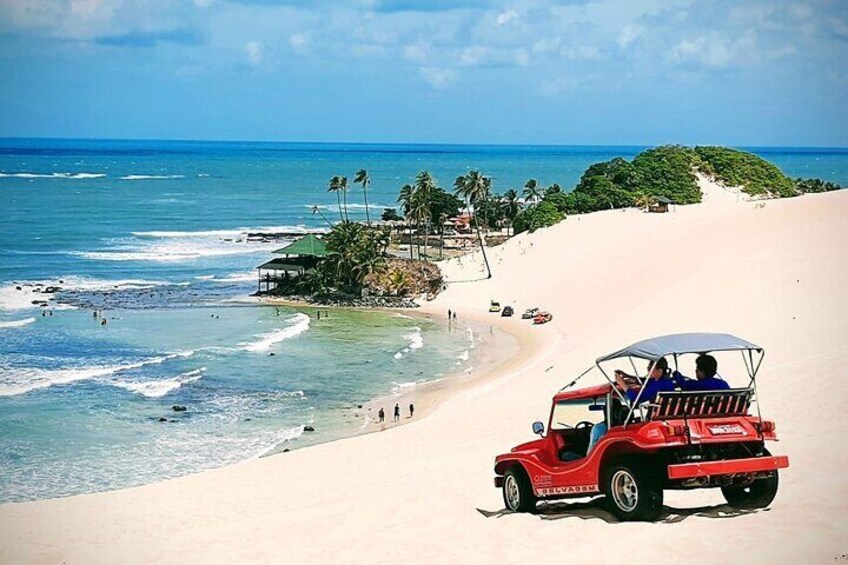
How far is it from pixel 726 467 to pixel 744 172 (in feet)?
271

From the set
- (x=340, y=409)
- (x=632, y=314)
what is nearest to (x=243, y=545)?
(x=340, y=409)

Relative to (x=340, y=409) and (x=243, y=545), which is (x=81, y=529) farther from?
(x=340, y=409)

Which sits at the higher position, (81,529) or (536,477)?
(536,477)

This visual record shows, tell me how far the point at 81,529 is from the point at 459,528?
7.58 metres

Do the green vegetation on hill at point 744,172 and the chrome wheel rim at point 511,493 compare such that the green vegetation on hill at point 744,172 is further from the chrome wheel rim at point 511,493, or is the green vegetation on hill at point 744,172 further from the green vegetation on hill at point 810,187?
the chrome wheel rim at point 511,493


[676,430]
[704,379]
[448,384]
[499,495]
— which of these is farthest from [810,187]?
[676,430]

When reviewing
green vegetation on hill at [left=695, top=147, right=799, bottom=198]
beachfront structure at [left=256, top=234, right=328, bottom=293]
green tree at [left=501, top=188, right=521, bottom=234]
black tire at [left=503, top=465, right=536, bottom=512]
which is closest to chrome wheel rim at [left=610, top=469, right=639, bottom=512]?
black tire at [left=503, top=465, right=536, bottom=512]

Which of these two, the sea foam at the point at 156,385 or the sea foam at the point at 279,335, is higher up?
the sea foam at the point at 279,335

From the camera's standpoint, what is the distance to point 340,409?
3488 cm

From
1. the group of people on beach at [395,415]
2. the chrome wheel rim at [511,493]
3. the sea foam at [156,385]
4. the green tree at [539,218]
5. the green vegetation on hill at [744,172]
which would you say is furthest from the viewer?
the green vegetation on hill at [744,172]

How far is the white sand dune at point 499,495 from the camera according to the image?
11.8 metres

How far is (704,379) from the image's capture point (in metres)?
12.0

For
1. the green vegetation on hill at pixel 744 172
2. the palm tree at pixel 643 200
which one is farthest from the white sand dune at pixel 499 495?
the green vegetation on hill at pixel 744 172

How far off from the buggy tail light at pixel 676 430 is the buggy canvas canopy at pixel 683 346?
774mm
